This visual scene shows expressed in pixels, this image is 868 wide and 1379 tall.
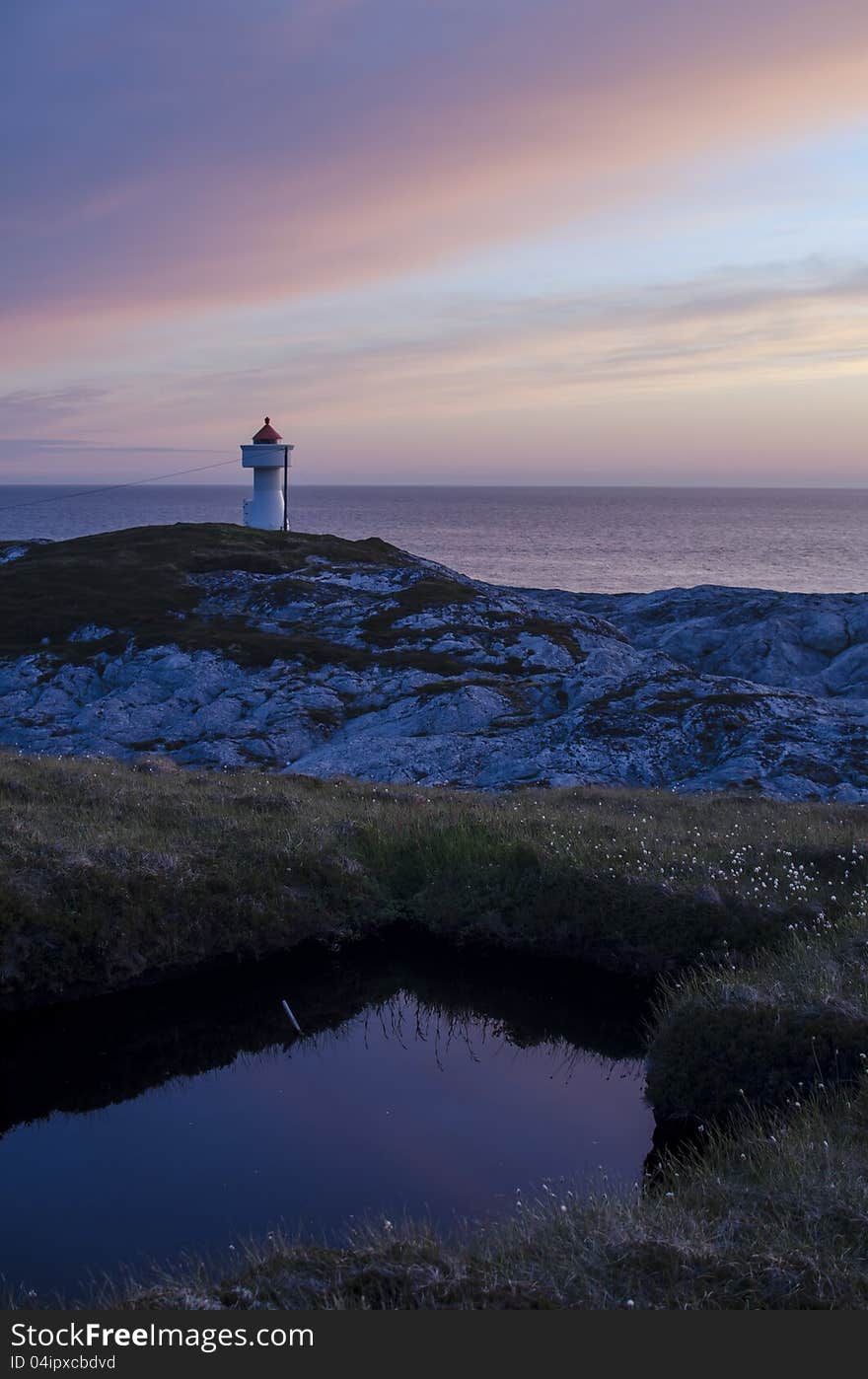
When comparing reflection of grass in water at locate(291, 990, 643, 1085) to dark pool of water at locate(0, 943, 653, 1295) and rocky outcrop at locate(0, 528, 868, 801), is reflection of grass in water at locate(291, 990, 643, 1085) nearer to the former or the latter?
dark pool of water at locate(0, 943, 653, 1295)

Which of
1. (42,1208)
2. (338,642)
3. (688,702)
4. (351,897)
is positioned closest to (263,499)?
(338,642)

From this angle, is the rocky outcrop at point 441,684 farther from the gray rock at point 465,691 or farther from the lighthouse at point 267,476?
the lighthouse at point 267,476

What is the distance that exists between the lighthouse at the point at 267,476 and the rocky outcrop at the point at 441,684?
1691 cm

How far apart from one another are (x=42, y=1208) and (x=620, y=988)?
891 cm

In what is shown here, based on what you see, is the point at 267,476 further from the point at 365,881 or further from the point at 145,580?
the point at 365,881

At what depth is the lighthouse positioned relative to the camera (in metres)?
76.8

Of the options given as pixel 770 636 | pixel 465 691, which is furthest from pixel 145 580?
pixel 770 636

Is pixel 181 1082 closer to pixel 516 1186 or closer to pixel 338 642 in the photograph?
pixel 516 1186

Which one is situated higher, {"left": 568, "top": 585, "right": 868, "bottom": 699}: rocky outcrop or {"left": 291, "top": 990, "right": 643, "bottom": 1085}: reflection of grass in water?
{"left": 568, "top": 585, "right": 868, "bottom": 699}: rocky outcrop

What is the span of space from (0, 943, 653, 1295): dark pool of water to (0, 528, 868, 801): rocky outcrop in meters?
15.2

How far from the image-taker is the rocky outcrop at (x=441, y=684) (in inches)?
1252

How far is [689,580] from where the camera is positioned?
424ft

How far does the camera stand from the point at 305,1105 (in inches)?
485

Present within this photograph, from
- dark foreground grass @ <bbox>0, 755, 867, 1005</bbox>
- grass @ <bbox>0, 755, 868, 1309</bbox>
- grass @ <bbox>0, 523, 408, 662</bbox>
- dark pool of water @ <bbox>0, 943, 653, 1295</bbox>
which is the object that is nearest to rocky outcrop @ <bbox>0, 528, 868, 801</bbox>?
grass @ <bbox>0, 523, 408, 662</bbox>
